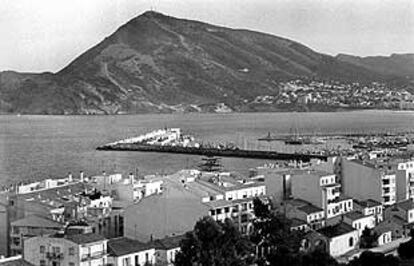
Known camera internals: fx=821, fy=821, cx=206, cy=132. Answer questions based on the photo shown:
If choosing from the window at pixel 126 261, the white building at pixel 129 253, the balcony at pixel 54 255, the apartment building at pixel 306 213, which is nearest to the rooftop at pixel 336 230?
the apartment building at pixel 306 213

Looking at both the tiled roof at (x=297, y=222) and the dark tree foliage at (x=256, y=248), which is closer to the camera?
the dark tree foliage at (x=256, y=248)

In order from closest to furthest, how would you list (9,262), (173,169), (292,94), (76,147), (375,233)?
(9,262) → (375,233) → (173,169) → (76,147) → (292,94)

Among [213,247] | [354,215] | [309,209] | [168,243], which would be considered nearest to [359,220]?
[354,215]

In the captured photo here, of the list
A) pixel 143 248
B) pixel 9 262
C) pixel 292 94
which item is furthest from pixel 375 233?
pixel 292 94

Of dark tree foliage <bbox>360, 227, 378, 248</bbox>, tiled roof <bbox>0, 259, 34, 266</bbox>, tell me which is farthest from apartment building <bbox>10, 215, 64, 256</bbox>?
dark tree foliage <bbox>360, 227, 378, 248</bbox>

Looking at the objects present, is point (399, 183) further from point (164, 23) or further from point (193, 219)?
point (164, 23)

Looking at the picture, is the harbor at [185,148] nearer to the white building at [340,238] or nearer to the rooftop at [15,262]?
the white building at [340,238]

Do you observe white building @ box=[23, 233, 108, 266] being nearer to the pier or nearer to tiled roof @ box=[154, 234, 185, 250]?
tiled roof @ box=[154, 234, 185, 250]
